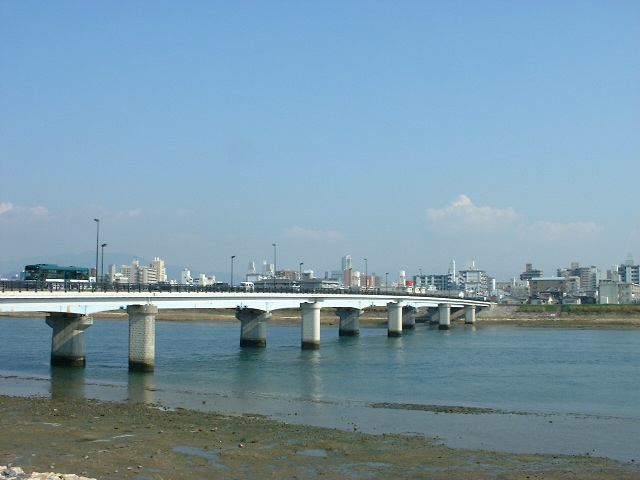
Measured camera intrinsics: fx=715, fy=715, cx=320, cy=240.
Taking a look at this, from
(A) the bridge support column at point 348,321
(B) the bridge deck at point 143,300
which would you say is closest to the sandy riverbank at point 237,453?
(B) the bridge deck at point 143,300

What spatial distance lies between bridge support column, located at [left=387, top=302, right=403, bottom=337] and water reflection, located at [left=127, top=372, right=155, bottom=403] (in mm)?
58428

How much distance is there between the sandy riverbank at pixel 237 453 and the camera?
21125 millimetres

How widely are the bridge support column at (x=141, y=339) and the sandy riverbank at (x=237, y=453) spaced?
62.5 feet

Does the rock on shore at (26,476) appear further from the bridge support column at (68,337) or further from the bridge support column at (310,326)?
the bridge support column at (310,326)

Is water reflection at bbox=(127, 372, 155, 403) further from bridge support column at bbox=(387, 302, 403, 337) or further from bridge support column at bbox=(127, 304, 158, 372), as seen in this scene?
bridge support column at bbox=(387, 302, 403, 337)

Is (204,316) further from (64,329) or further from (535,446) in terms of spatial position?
(535,446)

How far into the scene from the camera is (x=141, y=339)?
4988 centimetres

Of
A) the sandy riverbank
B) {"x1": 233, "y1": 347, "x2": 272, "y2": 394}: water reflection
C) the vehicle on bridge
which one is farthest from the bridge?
the sandy riverbank

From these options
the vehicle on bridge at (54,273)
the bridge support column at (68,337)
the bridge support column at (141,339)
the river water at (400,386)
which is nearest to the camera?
the river water at (400,386)

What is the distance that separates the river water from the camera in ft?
97.7

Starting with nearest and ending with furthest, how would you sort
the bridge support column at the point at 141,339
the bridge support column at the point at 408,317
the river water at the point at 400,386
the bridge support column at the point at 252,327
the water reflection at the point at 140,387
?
the river water at the point at 400,386 → the water reflection at the point at 140,387 → the bridge support column at the point at 141,339 → the bridge support column at the point at 252,327 → the bridge support column at the point at 408,317

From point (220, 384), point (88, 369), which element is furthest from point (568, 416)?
point (88, 369)

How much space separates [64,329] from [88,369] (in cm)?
331

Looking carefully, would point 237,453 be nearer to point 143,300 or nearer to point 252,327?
point 143,300
